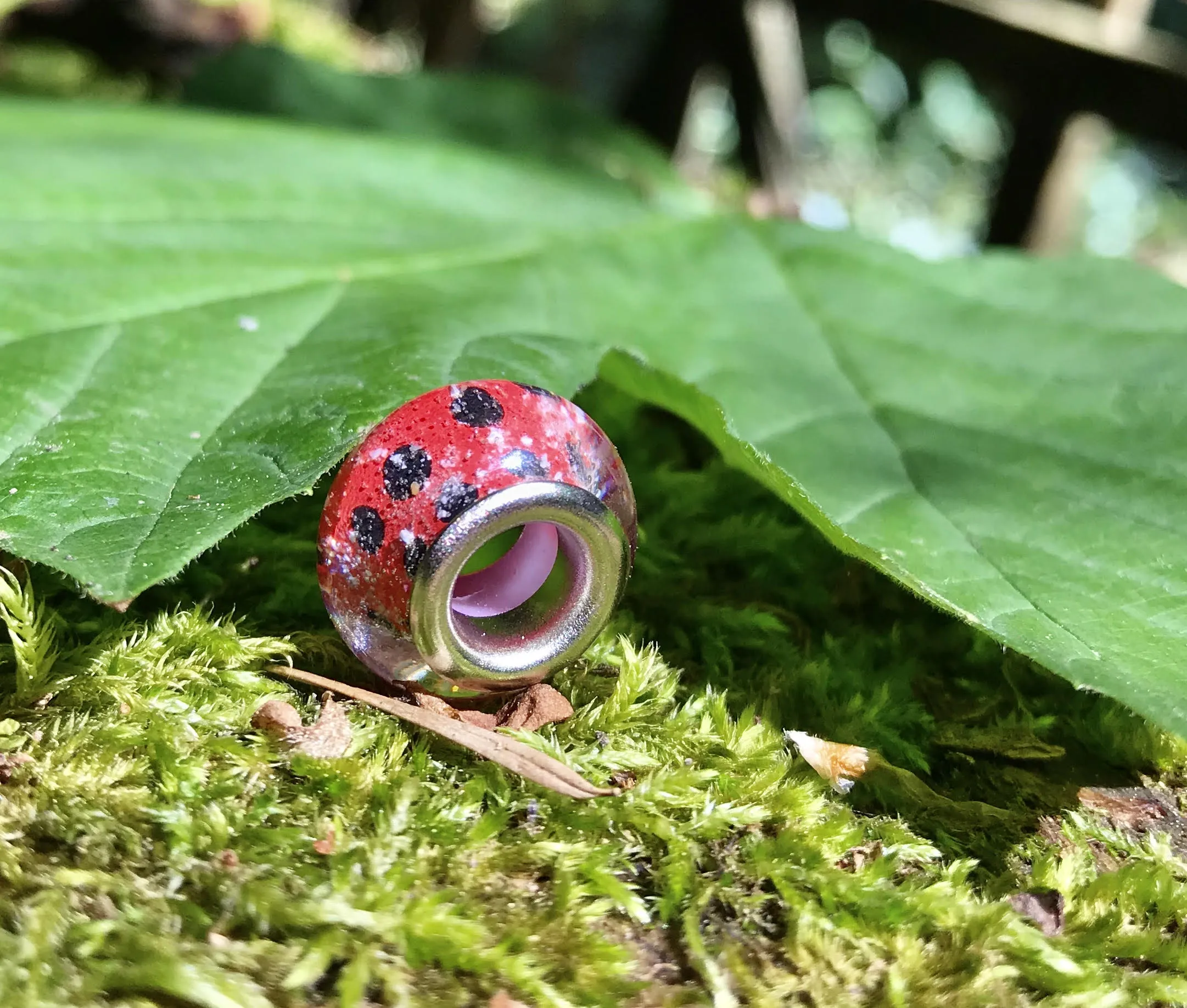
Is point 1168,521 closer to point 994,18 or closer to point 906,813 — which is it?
point 906,813

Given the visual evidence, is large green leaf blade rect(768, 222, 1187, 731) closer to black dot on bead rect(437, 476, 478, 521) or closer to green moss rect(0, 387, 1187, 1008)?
green moss rect(0, 387, 1187, 1008)

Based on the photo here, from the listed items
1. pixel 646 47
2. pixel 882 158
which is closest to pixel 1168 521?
pixel 646 47

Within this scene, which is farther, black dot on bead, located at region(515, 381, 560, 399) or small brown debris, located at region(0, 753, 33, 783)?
black dot on bead, located at region(515, 381, 560, 399)

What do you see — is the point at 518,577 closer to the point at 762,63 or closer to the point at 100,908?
the point at 100,908

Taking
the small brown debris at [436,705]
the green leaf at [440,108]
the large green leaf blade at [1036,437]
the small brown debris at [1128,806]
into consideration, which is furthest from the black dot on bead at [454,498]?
the green leaf at [440,108]

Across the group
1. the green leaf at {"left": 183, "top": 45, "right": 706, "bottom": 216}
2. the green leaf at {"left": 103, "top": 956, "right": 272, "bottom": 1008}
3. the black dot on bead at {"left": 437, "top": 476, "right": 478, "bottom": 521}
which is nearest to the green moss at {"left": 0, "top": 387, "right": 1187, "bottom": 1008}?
the green leaf at {"left": 103, "top": 956, "right": 272, "bottom": 1008}

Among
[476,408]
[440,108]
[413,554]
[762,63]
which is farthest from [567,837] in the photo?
[762,63]

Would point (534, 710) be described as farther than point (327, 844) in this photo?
Yes
